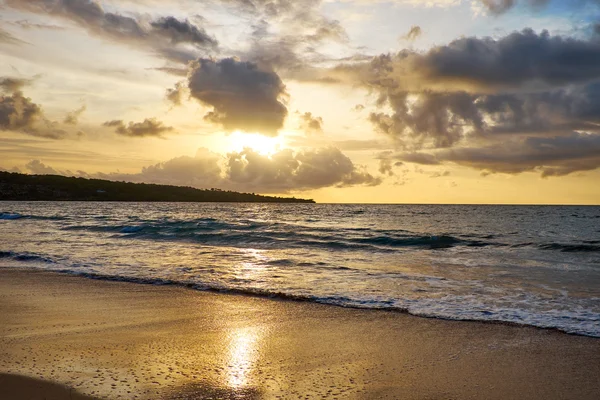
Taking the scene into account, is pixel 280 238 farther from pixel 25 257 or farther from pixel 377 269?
pixel 25 257

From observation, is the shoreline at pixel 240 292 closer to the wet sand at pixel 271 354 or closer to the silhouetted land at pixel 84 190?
the wet sand at pixel 271 354

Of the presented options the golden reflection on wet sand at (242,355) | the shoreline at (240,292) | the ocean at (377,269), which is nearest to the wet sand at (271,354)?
the golden reflection on wet sand at (242,355)

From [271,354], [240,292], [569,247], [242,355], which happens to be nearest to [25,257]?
[240,292]

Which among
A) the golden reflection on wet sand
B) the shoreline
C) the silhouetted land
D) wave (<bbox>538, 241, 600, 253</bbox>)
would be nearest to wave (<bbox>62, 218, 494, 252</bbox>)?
wave (<bbox>538, 241, 600, 253</bbox>)

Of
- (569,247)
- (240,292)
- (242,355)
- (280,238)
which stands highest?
(569,247)

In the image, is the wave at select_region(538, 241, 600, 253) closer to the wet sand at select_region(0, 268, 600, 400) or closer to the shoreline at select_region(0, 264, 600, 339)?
the shoreline at select_region(0, 264, 600, 339)

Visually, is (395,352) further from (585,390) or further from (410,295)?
(410,295)

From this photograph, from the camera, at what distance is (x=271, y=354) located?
736cm

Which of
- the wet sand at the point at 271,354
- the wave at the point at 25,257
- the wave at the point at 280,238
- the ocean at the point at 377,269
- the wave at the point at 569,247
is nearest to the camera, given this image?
the wet sand at the point at 271,354

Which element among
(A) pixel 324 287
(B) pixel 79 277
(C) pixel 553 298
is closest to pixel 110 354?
(A) pixel 324 287

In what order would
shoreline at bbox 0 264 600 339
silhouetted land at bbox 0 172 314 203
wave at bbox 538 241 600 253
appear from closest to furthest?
shoreline at bbox 0 264 600 339
wave at bbox 538 241 600 253
silhouetted land at bbox 0 172 314 203

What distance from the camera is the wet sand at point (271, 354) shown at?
19.3 feet

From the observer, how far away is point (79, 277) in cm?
1544

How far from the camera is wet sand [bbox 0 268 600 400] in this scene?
5883 millimetres
